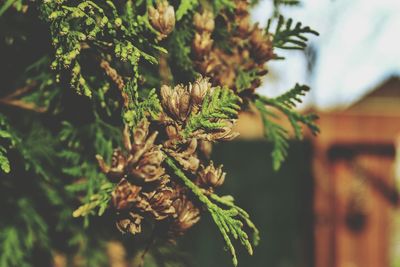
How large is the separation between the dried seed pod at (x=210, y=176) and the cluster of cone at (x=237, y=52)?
490mm

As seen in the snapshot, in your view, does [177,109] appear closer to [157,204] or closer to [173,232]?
[157,204]

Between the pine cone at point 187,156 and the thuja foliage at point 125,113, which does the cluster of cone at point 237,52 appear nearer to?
the thuja foliage at point 125,113

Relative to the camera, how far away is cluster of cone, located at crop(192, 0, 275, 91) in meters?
1.96

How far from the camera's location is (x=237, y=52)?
7.11 feet

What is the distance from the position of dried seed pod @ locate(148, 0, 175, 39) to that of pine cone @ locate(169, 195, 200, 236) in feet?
2.04

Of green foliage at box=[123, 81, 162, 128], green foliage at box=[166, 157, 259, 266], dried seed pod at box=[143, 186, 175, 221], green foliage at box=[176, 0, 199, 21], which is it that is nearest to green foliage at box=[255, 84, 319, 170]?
green foliage at box=[176, 0, 199, 21]

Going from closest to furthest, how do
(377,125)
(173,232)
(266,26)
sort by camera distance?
(173,232), (266,26), (377,125)

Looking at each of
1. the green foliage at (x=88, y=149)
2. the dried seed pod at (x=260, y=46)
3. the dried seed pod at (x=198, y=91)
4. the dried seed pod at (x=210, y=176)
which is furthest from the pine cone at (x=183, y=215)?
the dried seed pod at (x=260, y=46)

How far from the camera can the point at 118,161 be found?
1.40m

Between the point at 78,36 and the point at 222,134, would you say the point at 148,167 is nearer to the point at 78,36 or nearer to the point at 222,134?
the point at 222,134

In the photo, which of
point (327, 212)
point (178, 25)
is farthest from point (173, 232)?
point (327, 212)

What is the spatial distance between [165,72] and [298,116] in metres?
0.92

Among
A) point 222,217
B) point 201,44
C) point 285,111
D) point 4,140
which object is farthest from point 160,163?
point 285,111

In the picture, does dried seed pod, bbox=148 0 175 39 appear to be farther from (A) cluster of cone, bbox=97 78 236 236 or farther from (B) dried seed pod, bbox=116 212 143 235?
(B) dried seed pod, bbox=116 212 143 235
